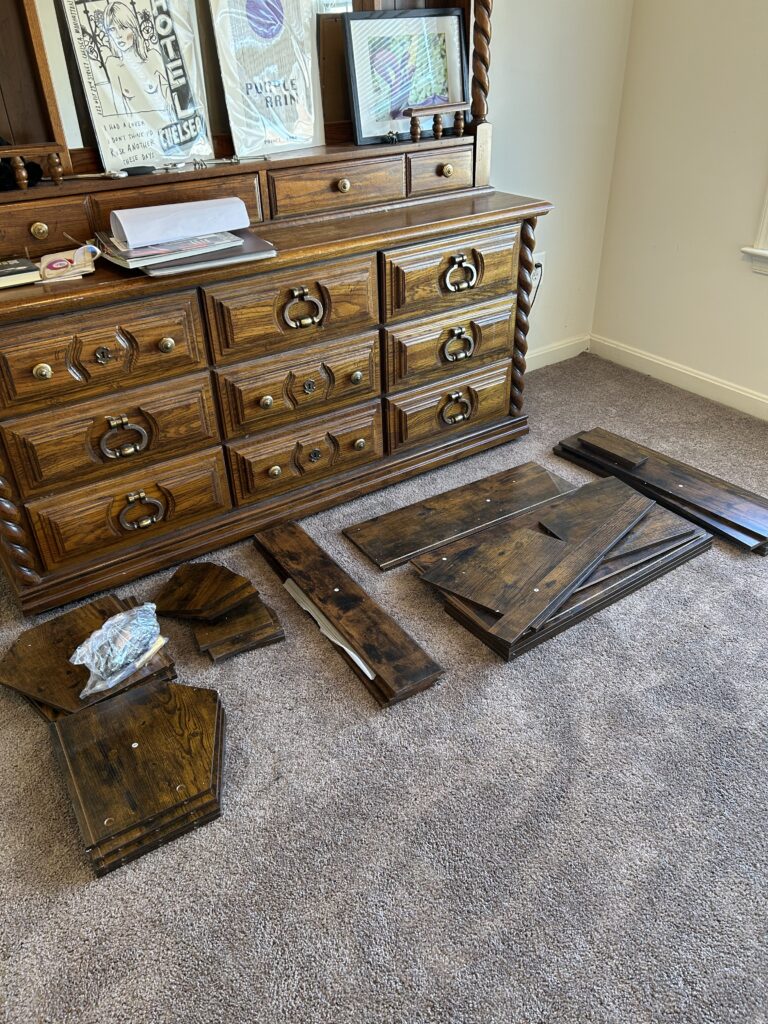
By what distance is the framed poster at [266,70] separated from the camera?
1930mm

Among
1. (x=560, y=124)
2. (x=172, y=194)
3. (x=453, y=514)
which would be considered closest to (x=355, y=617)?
(x=453, y=514)

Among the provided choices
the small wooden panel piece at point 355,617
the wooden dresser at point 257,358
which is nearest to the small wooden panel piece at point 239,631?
the small wooden panel piece at point 355,617

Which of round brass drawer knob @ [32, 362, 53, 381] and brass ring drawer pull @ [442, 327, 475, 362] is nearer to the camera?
round brass drawer knob @ [32, 362, 53, 381]

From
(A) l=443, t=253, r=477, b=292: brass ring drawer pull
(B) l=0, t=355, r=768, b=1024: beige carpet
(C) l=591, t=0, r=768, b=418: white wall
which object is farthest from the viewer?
(C) l=591, t=0, r=768, b=418: white wall

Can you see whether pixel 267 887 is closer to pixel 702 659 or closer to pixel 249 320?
pixel 702 659

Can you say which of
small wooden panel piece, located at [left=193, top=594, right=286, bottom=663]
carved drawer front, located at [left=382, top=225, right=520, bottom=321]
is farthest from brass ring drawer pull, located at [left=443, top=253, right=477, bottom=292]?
small wooden panel piece, located at [left=193, top=594, right=286, bottom=663]

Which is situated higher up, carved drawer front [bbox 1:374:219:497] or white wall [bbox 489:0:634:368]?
white wall [bbox 489:0:634:368]

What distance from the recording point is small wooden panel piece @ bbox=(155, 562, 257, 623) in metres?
1.82

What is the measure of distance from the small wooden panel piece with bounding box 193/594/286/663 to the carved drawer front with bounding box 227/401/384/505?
38 centimetres

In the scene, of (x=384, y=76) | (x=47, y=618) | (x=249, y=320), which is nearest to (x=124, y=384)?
(x=249, y=320)

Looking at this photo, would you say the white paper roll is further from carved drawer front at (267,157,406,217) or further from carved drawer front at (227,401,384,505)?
carved drawer front at (227,401,384,505)

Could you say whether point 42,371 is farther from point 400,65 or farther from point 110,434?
point 400,65

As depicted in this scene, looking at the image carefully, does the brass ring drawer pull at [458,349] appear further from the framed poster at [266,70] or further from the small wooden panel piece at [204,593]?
the small wooden panel piece at [204,593]

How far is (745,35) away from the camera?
239 centimetres
